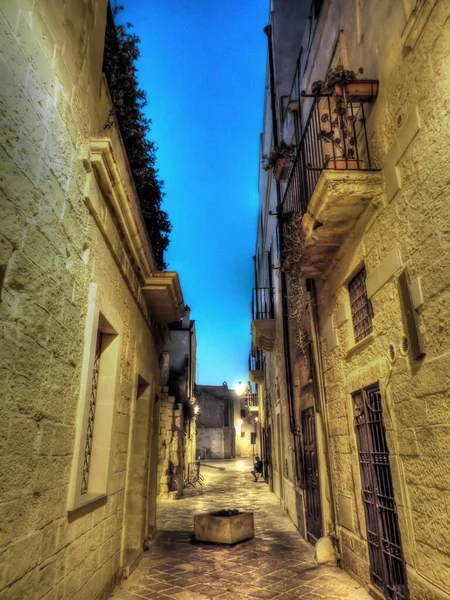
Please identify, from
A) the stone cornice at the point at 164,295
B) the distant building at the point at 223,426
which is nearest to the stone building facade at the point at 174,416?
the stone cornice at the point at 164,295

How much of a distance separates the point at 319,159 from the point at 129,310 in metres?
3.28

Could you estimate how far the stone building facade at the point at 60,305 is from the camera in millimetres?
2154

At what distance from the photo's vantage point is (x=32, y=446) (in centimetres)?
238

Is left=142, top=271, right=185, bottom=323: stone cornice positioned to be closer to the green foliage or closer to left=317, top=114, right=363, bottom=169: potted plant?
the green foliage

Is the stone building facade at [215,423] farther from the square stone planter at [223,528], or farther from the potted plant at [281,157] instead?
the potted plant at [281,157]

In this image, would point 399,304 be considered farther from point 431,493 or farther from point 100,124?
point 100,124

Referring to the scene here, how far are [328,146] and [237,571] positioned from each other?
6.17m

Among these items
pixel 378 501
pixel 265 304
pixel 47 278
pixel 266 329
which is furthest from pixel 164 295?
pixel 265 304

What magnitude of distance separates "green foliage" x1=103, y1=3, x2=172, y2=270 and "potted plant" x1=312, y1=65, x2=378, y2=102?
2.54m

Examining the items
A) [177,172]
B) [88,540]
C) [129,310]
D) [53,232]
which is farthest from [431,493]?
[177,172]

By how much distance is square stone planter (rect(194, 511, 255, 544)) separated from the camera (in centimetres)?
660

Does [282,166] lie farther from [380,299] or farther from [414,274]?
[414,274]

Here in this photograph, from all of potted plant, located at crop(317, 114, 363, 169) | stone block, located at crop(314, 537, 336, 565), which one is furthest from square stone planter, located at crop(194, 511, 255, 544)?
potted plant, located at crop(317, 114, 363, 169)

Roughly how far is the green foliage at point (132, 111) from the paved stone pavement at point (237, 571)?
516cm
